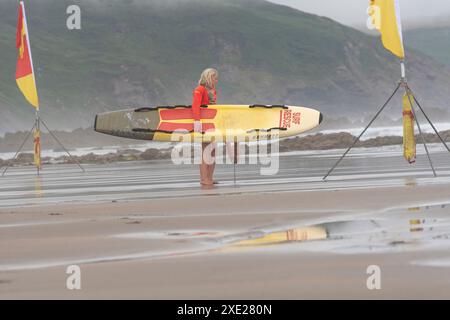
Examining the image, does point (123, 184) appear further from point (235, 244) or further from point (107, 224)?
point (235, 244)

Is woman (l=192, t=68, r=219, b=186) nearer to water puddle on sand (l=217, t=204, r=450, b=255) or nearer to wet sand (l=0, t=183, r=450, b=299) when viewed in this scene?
wet sand (l=0, t=183, r=450, b=299)

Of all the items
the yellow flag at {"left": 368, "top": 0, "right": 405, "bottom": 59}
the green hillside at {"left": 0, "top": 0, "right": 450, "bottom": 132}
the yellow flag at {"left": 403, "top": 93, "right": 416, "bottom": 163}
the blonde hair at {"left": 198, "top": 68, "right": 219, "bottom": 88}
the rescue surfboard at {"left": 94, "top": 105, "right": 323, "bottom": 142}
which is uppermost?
the green hillside at {"left": 0, "top": 0, "right": 450, "bottom": 132}

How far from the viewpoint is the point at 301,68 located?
179m

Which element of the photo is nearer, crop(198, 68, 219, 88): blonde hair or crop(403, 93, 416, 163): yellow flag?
crop(403, 93, 416, 163): yellow flag

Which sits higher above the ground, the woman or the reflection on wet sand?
the woman

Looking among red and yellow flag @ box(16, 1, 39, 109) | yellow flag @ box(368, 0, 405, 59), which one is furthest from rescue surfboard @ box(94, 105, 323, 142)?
red and yellow flag @ box(16, 1, 39, 109)

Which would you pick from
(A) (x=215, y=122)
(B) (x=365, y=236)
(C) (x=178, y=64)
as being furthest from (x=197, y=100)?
(C) (x=178, y=64)

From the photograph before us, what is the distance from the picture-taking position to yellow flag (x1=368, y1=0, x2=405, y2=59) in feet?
42.0

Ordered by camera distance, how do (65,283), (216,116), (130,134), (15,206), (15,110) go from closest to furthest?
(65,283), (15,206), (216,116), (130,134), (15,110)

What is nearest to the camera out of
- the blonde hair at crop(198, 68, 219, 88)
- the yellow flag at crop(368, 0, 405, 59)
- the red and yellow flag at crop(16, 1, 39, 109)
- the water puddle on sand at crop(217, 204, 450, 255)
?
the water puddle on sand at crop(217, 204, 450, 255)

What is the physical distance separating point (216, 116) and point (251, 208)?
225 inches

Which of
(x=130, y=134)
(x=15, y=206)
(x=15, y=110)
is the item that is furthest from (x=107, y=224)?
(x=15, y=110)

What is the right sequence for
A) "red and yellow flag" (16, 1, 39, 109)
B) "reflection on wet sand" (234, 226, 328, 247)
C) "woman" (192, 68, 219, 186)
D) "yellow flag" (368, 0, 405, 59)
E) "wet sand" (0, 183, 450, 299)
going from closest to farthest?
"wet sand" (0, 183, 450, 299) < "reflection on wet sand" (234, 226, 328, 247) < "yellow flag" (368, 0, 405, 59) < "woman" (192, 68, 219, 186) < "red and yellow flag" (16, 1, 39, 109)

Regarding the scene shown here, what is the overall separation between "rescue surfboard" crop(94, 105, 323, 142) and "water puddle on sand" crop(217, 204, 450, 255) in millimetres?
7096
